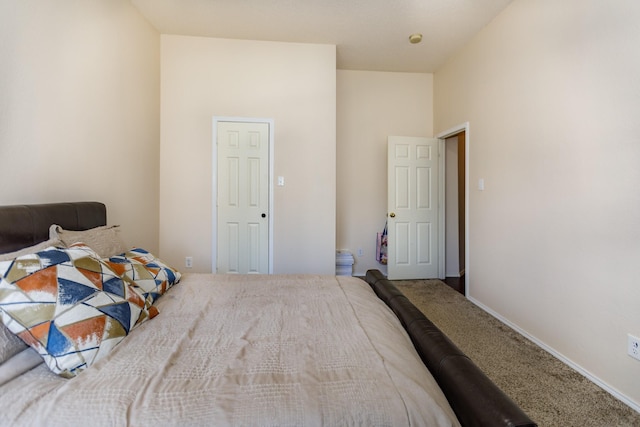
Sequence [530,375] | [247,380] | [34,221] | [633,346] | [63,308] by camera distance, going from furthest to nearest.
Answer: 1. [530,375]
2. [633,346]
3. [34,221]
4. [63,308]
5. [247,380]

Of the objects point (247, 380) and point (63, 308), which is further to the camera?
point (63, 308)

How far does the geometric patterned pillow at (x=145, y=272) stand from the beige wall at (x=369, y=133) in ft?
8.51

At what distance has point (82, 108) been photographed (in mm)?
1991

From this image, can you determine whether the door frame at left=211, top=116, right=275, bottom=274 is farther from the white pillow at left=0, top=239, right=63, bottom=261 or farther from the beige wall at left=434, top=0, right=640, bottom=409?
the beige wall at left=434, top=0, right=640, bottom=409

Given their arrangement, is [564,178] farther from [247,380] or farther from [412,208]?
[247,380]

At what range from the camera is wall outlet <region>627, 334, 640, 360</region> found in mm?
1544

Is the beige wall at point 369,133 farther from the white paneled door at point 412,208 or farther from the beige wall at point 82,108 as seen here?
the beige wall at point 82,108

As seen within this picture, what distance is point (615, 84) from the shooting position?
1672mm

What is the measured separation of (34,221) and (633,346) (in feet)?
10.5

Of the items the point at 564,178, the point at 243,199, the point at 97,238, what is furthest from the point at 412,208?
the point at 97,238

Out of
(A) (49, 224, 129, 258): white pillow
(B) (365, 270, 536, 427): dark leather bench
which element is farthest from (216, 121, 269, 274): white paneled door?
(B) (365, 270, 536, 427): dark leather bench

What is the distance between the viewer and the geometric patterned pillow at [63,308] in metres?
0.88

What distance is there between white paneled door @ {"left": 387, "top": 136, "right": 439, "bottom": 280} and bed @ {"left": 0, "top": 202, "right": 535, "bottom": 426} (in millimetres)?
2515

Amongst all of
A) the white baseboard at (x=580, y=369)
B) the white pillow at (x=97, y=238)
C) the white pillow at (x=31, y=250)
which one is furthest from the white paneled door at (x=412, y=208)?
the white pillow at (x=31, y=250)
